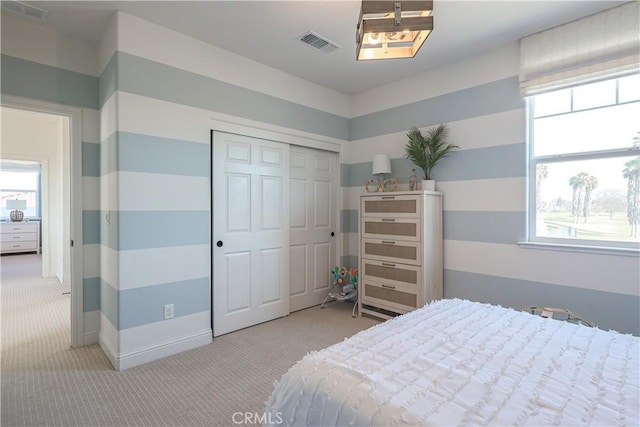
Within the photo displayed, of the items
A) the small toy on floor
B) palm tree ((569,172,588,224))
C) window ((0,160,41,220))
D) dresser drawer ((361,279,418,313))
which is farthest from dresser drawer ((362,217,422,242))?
window ((0,160,41,220))

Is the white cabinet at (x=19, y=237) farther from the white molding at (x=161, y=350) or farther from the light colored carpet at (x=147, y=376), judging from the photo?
the white molding at (x=161, y=350)

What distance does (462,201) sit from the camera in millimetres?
3217

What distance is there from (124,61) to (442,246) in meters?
3.37

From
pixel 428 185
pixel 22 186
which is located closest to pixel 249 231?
pixel 428 185

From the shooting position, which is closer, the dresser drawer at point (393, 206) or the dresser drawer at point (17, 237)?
the dresser drawer at point (393, 206)

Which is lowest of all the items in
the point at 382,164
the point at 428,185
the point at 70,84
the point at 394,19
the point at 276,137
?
the point at 428,185

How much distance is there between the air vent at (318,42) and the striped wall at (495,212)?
3.75ft

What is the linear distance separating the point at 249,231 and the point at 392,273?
5.22 feet

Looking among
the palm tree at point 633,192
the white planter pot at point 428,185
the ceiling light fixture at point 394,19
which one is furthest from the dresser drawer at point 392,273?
the ceiling light fixture at point 394,19

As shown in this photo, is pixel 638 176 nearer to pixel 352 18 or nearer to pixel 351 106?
pixel 352 18

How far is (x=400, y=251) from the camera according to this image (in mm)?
3256

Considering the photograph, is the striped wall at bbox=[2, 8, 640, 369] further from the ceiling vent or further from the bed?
the bed

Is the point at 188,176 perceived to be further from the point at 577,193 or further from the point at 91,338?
the point at 577,193

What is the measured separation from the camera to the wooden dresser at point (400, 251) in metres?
3.11
